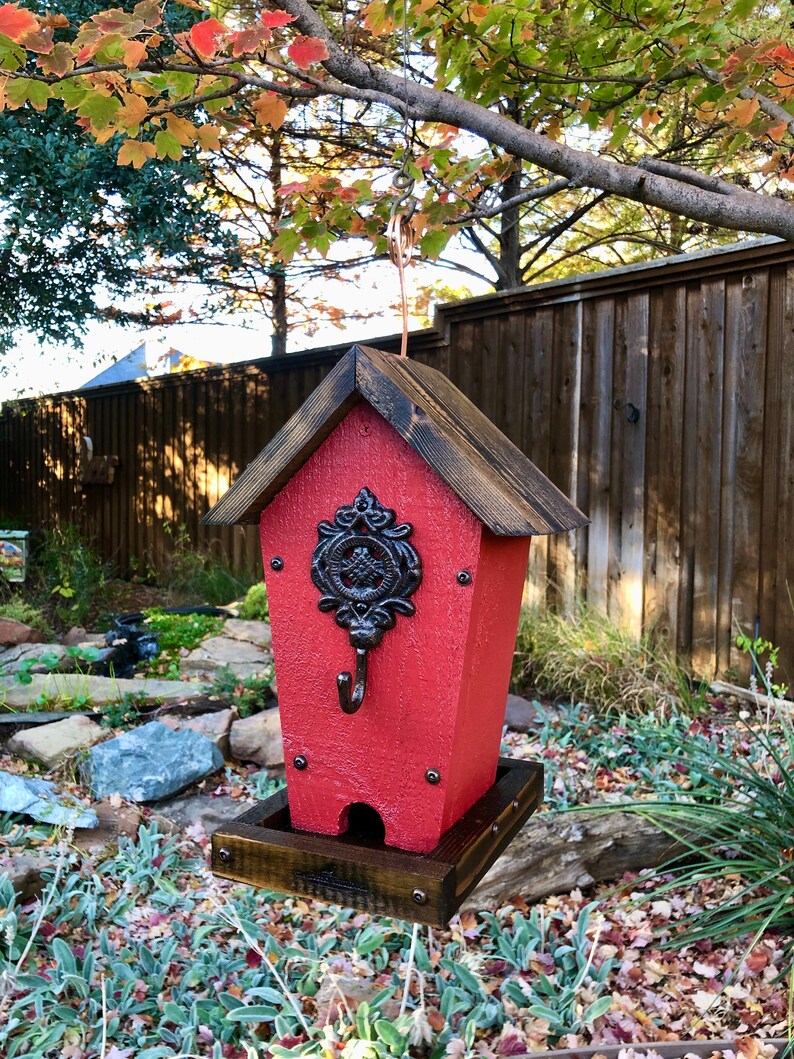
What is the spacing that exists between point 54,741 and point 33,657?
169 cm

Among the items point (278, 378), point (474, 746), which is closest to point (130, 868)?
point (474, 746)

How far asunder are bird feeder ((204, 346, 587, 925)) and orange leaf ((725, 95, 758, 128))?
1249 mm

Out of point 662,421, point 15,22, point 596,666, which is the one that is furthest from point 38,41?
point 662,421

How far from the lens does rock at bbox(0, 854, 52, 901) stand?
247cm

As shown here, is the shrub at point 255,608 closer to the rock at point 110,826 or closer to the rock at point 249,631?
the rock at point 249,631

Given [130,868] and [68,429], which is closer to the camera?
[130,868]

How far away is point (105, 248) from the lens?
6531 millimetres

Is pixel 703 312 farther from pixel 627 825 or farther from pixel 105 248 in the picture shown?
pixel 105 248

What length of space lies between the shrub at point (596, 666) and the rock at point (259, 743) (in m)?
1.37

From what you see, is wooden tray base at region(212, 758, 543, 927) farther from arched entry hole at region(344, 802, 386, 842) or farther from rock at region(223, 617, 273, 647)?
rock at region(223, 617, 273, 647)

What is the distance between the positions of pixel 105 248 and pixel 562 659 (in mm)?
4845

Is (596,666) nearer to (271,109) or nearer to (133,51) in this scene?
(271,109)

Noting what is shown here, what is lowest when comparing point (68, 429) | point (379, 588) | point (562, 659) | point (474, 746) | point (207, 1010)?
point (207, 1010)

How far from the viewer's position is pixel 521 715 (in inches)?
154
